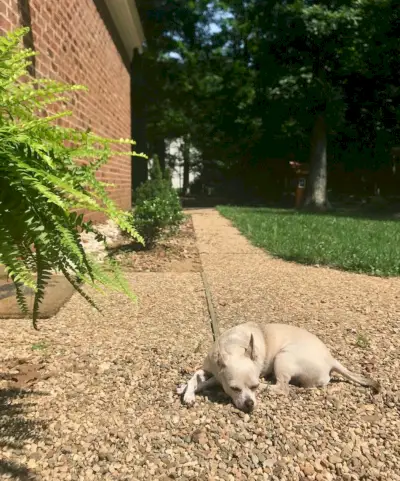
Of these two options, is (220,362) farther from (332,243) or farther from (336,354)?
(332,243)

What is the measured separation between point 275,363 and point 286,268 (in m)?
3.92

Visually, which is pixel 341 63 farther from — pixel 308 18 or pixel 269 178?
pixel 269 178

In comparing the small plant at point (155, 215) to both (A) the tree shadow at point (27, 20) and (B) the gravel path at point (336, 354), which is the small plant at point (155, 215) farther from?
(A) the tree shadow at point (27, 20)

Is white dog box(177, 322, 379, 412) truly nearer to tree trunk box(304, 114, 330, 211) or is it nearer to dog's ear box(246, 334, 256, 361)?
dog's ear box(246, 334, 256, 361)

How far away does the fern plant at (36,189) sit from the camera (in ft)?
4.73

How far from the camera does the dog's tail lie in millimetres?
2896

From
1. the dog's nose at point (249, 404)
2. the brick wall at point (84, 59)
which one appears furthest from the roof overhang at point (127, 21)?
the dog's nose at point (249, 404)

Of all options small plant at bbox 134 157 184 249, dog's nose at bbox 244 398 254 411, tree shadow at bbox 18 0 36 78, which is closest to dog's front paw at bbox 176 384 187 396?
dog's nose at bbox 244 398 254 411

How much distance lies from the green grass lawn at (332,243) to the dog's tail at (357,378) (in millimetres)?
3765

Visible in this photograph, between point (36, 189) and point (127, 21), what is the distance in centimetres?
1132

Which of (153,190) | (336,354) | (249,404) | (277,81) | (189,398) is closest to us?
(249,404)

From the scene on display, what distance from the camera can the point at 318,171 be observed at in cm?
1988

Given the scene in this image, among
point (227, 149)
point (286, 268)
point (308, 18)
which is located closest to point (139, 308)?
point (286, 268)

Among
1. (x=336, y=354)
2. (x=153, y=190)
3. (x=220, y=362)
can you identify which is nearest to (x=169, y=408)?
(x=220, y=362)
